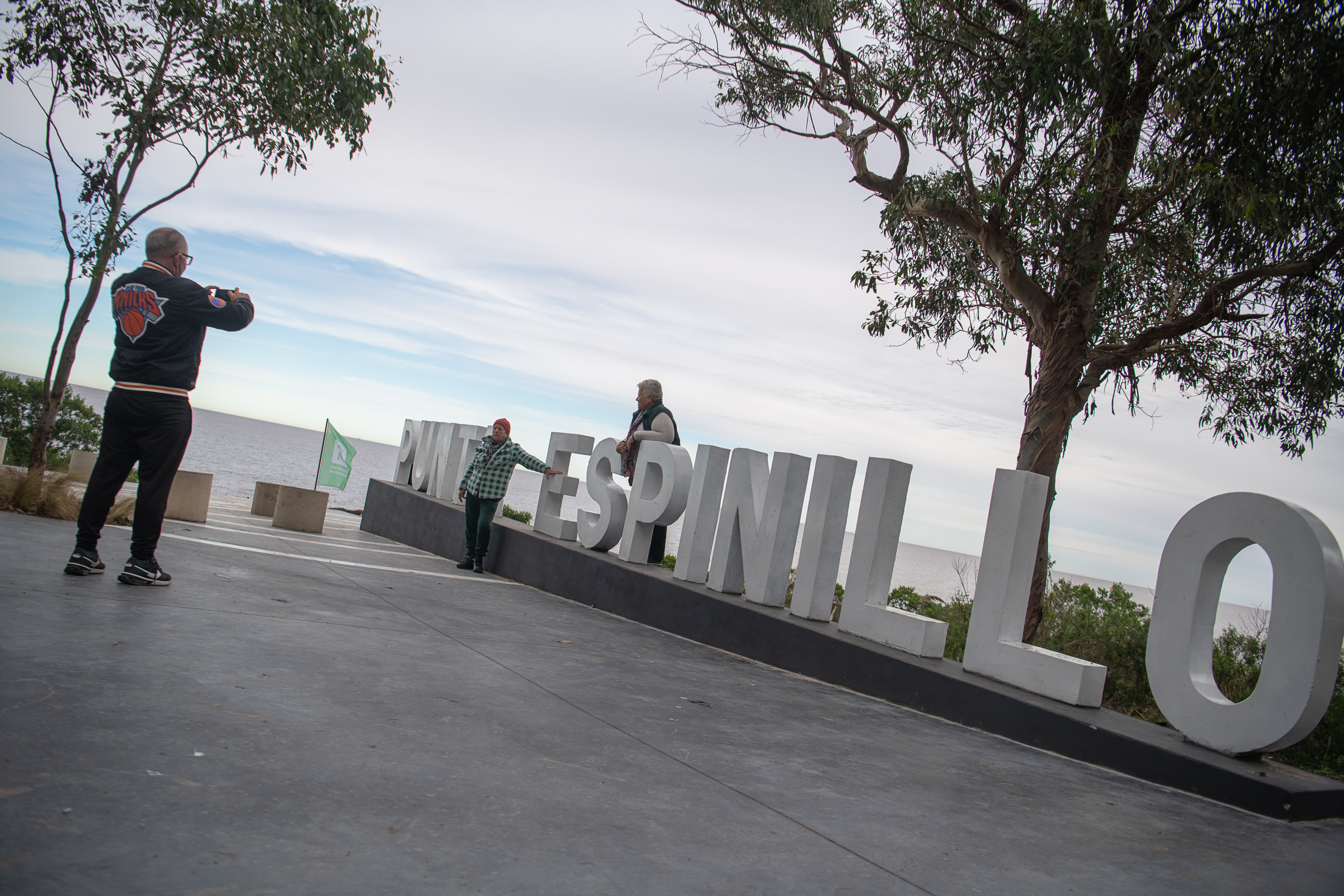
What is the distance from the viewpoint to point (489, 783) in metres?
2.78

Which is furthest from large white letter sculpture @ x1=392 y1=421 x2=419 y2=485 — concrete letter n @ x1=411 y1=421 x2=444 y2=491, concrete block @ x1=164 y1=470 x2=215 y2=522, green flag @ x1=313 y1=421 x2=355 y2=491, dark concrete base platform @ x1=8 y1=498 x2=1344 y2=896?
dark concrete base platform @ x1=8 y1=498 x2=1344 y2=896

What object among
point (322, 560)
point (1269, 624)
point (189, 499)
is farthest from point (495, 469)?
point (1269, 624)

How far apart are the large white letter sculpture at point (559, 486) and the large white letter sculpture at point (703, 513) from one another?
2.27 meters

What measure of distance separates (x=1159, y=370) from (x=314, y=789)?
12733 millimetres

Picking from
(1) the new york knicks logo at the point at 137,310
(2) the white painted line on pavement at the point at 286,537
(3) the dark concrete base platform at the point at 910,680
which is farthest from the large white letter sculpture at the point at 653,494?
(1) the new york knicks logo at the point at 137,310

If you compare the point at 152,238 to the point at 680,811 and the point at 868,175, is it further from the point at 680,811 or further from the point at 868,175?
the point at 868,175

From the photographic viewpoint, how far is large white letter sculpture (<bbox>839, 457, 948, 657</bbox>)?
579 centimetres

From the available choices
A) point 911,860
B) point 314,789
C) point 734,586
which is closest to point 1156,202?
point 734,586

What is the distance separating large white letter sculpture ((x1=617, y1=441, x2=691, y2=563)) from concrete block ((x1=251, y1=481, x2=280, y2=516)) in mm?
9091

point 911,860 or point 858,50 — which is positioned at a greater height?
point 858,50

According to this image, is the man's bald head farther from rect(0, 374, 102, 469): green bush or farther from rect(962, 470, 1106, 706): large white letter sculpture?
rect(0, 374, 102, 469): green bush

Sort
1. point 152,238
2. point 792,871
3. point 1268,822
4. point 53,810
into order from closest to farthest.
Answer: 1. point 53,810
2. point 792,871
3. point 1268,822
4. point 152,238

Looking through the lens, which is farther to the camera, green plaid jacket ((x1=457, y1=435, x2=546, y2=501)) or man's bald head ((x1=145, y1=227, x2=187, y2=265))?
green plaid jacket ((x1=457, y1=435, x2=546, y2=501))

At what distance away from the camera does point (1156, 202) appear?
33.4 ft
